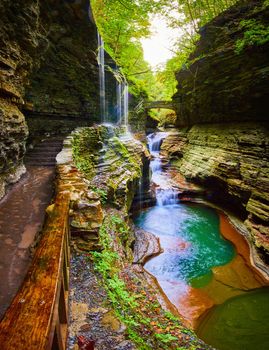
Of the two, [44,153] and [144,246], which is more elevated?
[44,153]

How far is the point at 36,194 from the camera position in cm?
646

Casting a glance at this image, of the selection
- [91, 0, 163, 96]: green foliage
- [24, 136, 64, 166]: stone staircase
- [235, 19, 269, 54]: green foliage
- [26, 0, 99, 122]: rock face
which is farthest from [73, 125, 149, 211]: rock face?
[91, 0, 163, 96]: green foliage

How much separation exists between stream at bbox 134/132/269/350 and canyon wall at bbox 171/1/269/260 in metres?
1.28

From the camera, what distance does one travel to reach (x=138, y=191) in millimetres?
13672

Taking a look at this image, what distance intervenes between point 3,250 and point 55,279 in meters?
3.13

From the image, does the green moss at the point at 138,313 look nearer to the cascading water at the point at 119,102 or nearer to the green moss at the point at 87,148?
the green moss at the point at 87,148

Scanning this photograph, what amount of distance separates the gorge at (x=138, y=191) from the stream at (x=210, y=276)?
0.05 m

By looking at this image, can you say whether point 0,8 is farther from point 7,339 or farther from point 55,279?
point 7,339

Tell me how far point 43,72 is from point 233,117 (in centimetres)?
1204

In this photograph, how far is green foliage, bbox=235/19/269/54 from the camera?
34.5ft

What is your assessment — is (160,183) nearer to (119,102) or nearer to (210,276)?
(119,102)

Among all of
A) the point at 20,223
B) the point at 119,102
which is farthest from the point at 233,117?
the point at 20,223

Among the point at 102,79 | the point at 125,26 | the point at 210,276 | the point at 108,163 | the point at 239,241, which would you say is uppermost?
the point at 125,26

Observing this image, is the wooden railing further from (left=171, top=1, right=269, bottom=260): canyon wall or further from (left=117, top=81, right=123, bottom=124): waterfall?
(left=117, top=81, right=123, bottom=124): waterfall
